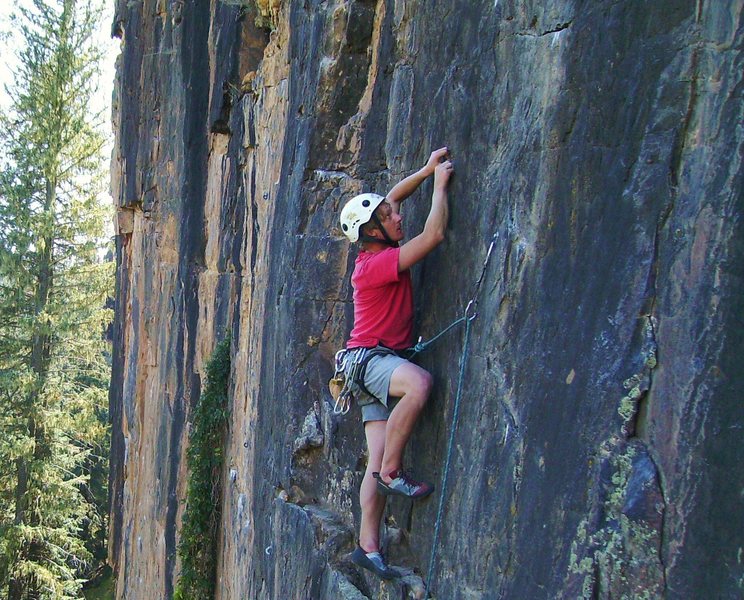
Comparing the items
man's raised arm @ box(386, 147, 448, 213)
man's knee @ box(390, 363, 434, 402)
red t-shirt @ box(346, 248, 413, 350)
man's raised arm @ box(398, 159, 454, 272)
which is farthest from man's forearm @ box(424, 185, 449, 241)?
man's knee @ box(390, 363, 434, 402)

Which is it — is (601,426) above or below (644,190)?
below

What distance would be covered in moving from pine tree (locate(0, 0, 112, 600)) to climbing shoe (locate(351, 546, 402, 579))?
16865 mm

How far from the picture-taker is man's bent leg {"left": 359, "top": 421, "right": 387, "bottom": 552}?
4.94 m

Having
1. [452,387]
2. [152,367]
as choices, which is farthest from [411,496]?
[152,367]

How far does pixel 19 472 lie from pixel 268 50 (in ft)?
52.6

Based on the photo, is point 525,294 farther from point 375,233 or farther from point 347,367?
point 347,367

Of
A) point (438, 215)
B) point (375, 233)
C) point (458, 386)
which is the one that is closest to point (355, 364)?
point (458, 386)

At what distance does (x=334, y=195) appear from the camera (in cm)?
641

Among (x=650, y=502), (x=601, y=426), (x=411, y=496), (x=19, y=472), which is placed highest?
(x=601, y=426)

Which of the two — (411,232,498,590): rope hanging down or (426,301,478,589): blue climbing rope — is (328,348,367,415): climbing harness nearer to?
(411,232,498,590): rope hanging down

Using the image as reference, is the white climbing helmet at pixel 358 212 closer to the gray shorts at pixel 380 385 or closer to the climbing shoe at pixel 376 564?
the gray shorts at pixel 380 385

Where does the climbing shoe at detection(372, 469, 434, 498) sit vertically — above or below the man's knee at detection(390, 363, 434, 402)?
below

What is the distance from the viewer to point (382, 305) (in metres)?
4.86

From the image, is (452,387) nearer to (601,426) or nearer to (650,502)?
(601,426)
